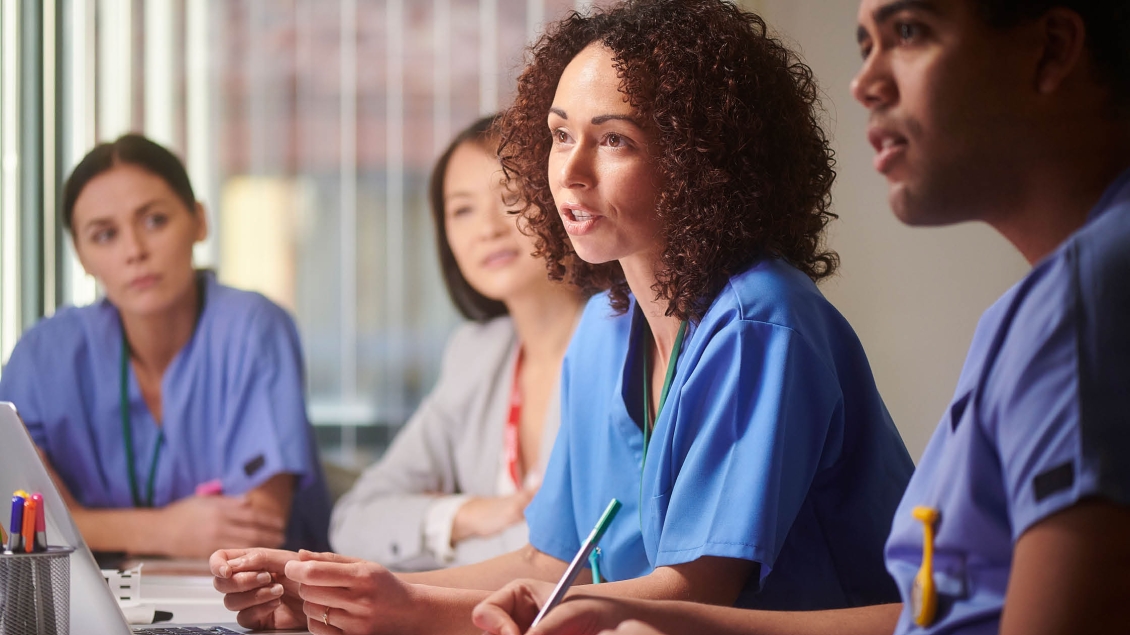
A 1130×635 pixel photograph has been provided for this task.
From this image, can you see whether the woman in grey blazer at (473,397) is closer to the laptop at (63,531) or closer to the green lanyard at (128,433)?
the green lanyard at (128,433)

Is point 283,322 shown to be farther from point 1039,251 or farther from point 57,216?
point 1039,251

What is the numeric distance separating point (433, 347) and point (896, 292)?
1500 millimetres

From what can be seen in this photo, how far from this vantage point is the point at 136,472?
210 cm

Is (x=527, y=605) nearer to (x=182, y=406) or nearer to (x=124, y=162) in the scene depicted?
(x=182, y=406)

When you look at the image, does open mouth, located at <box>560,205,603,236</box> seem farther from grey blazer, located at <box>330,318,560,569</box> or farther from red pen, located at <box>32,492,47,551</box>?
grey blazer, located at <box>330,318,560,569</box>

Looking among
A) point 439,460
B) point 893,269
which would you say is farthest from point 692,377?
point 439,460

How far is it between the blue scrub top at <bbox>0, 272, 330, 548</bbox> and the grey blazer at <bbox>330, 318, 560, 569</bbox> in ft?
0.45

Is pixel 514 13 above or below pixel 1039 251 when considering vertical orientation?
above

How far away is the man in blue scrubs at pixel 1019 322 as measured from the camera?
2.08ft

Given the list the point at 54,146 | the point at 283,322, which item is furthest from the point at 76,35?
the point at 283,322

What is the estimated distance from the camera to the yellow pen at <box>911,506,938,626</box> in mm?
723

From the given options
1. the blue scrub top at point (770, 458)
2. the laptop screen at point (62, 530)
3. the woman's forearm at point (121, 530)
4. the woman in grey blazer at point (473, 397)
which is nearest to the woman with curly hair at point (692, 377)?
the blue scrub top at point (770, 458)

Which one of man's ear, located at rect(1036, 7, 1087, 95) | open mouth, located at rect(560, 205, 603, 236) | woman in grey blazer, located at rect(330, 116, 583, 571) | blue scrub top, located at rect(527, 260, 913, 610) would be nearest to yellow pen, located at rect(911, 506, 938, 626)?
blue scrub top, located at rect(527, 260, 913, 610)

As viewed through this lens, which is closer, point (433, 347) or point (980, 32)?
point (980, 32)
